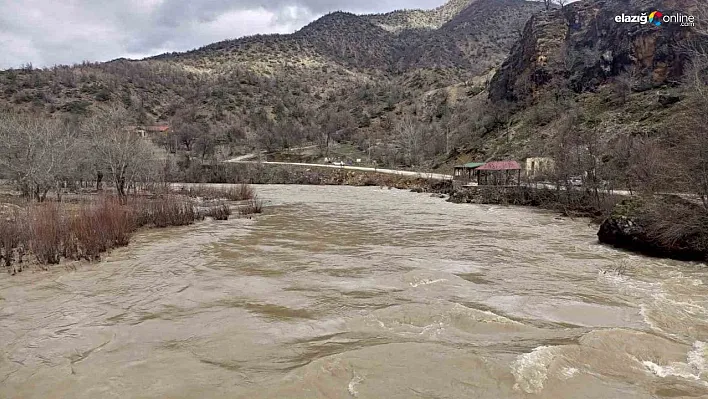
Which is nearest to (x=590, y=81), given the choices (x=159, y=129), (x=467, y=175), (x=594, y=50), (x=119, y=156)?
(x=594, y=50)

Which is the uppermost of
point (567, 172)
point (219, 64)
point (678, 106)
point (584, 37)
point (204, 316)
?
point (219, 64)

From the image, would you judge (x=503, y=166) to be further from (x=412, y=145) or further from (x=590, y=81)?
(x=412, y=145)

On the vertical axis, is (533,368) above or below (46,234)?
below

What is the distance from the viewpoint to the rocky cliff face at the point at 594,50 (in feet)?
170

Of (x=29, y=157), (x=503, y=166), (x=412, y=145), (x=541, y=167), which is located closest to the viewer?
(x=29, y=157)

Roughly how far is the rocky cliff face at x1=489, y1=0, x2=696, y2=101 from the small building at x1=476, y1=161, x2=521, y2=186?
2239 cm

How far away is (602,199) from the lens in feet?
81.9

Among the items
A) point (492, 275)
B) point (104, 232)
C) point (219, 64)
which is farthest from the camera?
point (219, 64)

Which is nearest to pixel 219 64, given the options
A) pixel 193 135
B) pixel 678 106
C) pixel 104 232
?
pixel 193 135

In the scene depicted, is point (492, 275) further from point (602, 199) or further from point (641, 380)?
point (602, 199)

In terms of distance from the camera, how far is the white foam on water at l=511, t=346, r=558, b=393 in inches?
217

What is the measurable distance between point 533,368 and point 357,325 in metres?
2.97

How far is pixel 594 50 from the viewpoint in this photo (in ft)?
207

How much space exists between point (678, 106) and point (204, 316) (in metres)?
46.9
